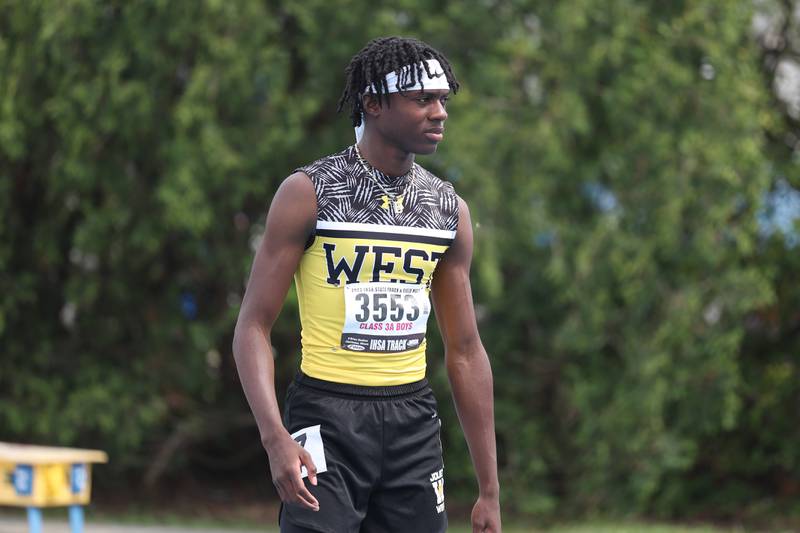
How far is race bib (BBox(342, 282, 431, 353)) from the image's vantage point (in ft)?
12.7

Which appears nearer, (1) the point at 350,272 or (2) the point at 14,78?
(1) the point at 350,272

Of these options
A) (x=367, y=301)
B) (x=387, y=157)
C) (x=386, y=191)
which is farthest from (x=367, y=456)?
(x=387, y=157)

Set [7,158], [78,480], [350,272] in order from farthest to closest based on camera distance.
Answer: [7,158], [78,480], [350,272]

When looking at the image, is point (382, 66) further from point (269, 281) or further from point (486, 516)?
point (486, 516)

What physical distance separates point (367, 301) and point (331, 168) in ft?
1.34

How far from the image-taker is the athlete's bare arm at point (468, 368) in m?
4.09

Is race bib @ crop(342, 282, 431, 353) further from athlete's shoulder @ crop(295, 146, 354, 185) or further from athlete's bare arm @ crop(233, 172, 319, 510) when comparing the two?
athlete's shoulder @ crop(295, 146, 354, 185)

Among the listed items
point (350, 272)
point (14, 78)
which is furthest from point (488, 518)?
point (14, 78)

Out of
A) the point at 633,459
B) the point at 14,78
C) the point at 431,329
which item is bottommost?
the point at 633,459

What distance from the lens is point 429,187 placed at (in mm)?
4070

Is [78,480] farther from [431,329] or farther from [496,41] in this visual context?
[496,41]

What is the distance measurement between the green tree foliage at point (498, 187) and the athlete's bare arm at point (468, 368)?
479cm

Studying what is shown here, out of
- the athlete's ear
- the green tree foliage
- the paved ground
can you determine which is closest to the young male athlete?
the athlete's ear

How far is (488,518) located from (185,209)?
18.3ft
